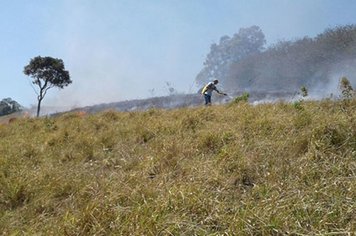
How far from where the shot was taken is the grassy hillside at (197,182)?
2914 millimetres

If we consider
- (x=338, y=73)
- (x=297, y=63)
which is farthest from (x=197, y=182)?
(x=297, y=63)

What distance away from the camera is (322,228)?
267 cm

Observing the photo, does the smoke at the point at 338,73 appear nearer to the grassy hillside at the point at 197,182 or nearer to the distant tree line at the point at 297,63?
the distant tree line at the point at 297,63

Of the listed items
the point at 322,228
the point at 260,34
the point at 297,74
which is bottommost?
the point at 322,228

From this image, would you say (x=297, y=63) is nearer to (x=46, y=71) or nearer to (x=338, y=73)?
(x=338, y=73)

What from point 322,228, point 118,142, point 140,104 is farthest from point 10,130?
point 140,104

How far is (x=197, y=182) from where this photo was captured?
12.2ft

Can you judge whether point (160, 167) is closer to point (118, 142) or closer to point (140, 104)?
point (118, 142)

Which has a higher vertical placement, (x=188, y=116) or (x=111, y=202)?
(x=188, y=116)

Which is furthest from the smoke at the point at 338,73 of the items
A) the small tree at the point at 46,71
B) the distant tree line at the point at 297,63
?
the small tree at the point at 46,71

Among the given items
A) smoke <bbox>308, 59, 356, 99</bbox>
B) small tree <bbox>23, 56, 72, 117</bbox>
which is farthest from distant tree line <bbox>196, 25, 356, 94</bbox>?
small tree <bbox>23, 56, 72, 117</bbox>

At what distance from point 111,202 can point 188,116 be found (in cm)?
442

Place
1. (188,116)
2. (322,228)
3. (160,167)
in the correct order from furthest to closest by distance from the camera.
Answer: (188,116) < (160,167) < (322,228)

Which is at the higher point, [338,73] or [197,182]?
[338,73]
